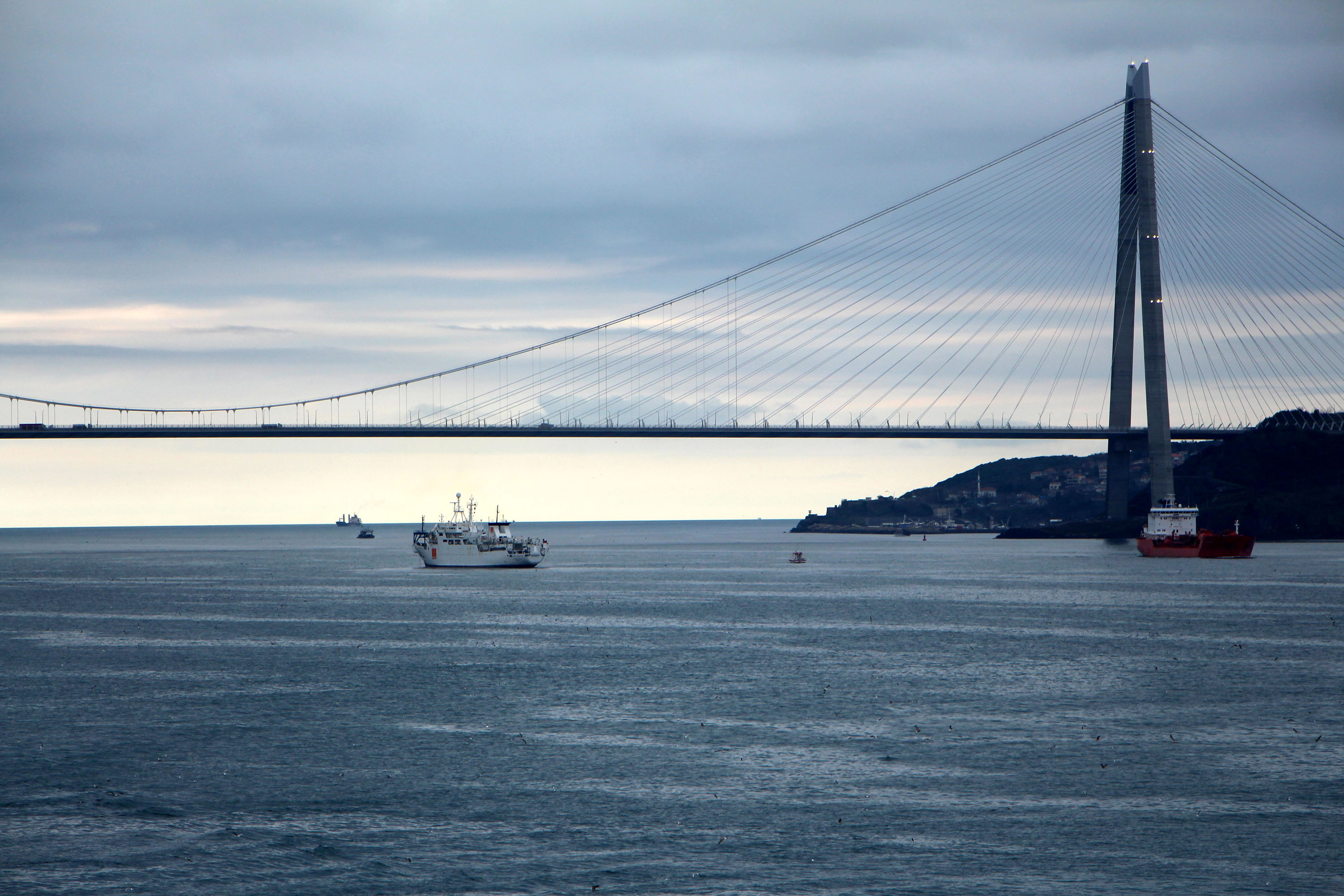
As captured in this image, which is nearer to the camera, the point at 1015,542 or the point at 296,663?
the point at 296,663

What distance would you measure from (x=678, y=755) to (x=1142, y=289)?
8765 centimetres

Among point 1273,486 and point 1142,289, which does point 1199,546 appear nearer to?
point 1142,289

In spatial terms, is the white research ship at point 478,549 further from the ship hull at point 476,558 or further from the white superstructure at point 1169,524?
the white superstructure at point 1169,524

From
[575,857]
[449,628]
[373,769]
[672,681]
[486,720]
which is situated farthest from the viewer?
[449,628]

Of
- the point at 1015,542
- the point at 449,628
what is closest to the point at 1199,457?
the point at 1015,542

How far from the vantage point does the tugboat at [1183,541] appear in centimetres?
11706

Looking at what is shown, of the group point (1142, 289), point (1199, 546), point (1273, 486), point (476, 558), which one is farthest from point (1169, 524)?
point (476, 558)

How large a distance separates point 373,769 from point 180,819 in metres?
4.63

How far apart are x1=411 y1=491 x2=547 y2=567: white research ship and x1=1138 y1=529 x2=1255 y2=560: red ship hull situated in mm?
56519

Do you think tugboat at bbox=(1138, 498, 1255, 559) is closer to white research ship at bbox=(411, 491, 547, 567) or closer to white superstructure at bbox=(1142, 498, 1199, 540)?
white superstructure at bbox=(1142, 498, 1199, 540)

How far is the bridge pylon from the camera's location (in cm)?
10188

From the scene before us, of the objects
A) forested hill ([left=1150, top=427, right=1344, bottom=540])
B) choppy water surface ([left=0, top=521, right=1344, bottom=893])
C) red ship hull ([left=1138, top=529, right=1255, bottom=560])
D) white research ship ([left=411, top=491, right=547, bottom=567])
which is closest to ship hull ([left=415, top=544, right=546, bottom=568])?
white research ship ([left=411, top=491, right=547, bottom=567])

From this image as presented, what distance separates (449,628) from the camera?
185ft

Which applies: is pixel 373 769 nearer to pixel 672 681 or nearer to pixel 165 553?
pixel 672 681
